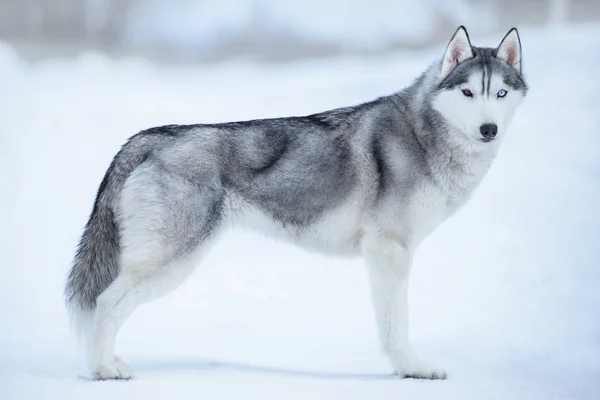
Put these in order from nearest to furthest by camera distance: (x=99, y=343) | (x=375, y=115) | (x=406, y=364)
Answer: (x=99, y=343) → (x=406, y=364) → (x=375, y=115)

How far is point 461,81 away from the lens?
3549 millimetres

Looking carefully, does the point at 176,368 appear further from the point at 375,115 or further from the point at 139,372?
the point at 375,115

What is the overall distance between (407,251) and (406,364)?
54cm

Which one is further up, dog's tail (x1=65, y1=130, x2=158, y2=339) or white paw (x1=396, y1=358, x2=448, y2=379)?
dog's tail (x1=65, y1=130, x2=158, y2=339)

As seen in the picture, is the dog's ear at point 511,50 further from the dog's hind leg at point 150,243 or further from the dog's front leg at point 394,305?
the dog's hind leg at point 150,243

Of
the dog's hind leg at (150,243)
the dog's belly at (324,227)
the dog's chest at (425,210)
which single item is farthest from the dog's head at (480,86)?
the dog's hind leg at (150,243)

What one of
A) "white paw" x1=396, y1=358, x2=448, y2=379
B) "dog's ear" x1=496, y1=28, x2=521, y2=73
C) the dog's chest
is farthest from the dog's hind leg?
"dog's ear" x1=496, y1=28, x2=521, y2=73

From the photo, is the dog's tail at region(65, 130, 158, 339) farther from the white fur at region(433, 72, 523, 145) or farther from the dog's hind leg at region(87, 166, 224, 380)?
the white fur at region(433, 72, 523, 145)

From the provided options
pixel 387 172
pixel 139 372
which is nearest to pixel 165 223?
pixel 139 372

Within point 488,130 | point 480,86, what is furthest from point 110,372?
point 480,86

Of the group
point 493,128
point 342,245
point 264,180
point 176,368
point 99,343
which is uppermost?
point 493,128

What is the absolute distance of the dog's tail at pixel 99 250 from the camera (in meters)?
3.42

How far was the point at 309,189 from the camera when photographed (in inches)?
144

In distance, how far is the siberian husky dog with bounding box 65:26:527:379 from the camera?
3.39 metres
